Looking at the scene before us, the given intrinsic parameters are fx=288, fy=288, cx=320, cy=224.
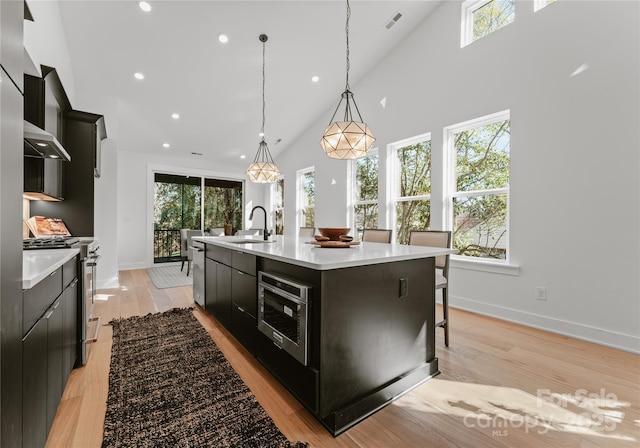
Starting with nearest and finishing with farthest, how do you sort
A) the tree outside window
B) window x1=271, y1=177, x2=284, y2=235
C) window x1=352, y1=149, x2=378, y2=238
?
window x1=352, y1=149, x2=378, y2=238 < the tree outside window < window x1=271, y1=177, x2=284, y2=235

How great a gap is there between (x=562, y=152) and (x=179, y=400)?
389cm

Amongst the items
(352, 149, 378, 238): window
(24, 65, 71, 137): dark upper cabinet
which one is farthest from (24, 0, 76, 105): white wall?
(352, 149, 378, 238): window

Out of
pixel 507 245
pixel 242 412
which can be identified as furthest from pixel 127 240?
pixel 507 245

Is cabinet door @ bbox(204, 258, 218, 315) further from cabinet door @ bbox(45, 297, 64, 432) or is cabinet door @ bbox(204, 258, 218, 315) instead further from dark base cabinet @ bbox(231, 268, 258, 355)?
cabinet door @ bbox(45, 297, 64, 432)

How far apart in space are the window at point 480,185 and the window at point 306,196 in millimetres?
3189

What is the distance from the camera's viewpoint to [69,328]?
6.12 ft

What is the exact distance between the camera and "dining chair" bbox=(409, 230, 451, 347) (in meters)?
2.53

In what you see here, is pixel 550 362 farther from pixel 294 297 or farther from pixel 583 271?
pixel 294 297

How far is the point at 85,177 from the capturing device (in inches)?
132

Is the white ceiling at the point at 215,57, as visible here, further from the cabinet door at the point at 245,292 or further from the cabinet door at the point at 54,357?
the cabinet door at the point at 54,357

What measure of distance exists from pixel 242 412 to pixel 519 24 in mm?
4491

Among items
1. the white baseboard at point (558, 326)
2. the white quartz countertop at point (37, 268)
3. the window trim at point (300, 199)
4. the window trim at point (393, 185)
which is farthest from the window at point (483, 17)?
the white quartz countertop at point (37, 268)

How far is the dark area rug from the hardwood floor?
8 centimetres

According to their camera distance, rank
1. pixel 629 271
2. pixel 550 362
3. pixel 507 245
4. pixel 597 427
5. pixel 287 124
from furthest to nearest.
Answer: pixel 287 124 < pixel 507 245 < pixel 629 271 < pixel 550 362 < pixel 597 427
